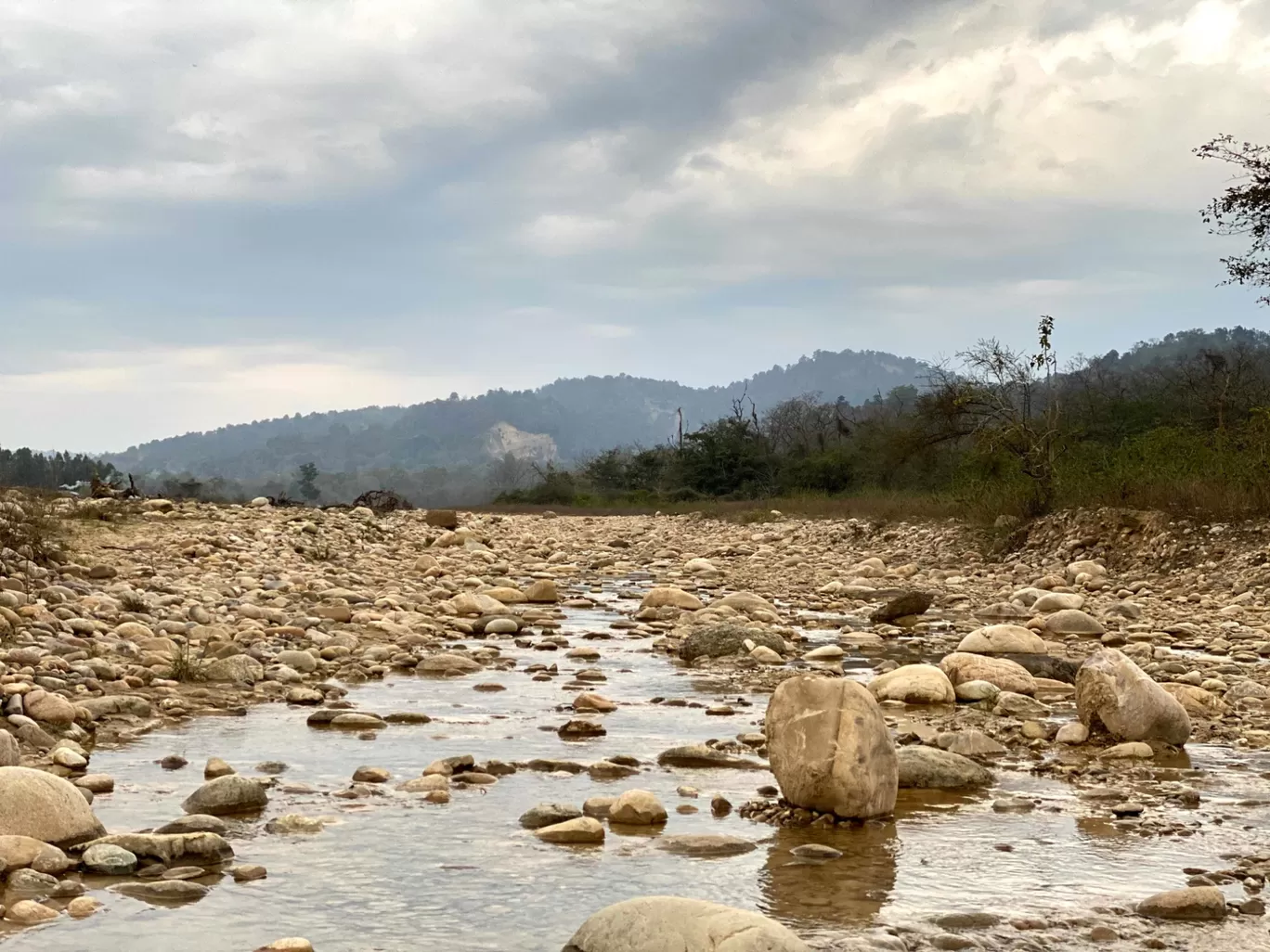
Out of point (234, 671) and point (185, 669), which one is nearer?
point (185, 669)

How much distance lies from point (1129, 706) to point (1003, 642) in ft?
10.9

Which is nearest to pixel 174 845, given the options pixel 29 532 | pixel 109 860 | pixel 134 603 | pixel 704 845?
pixel 109 860

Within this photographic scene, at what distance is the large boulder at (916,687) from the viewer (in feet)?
27.0

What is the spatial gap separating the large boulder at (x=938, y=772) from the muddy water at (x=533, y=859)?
0.14 m

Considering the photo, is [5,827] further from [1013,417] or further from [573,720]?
[1013,417]

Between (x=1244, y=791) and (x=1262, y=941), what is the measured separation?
2.23 metres

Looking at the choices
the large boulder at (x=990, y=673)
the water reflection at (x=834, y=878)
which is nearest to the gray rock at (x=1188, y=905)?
the water reflection at (x=834, y=878)

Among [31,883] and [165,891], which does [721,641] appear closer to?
[165,891]

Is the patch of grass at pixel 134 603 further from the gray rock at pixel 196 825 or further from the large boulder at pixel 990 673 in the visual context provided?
the large boulder at pixel 990 673

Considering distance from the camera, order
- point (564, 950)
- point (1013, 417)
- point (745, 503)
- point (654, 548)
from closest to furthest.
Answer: point (564, 950) → point (1013, 417) → point (654, 548) → point (745, 503)

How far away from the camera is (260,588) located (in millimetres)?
12984

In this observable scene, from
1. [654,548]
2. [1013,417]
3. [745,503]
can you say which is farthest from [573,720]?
[745,503]

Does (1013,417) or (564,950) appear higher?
(1013,417)

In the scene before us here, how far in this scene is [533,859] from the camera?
4668 mm
